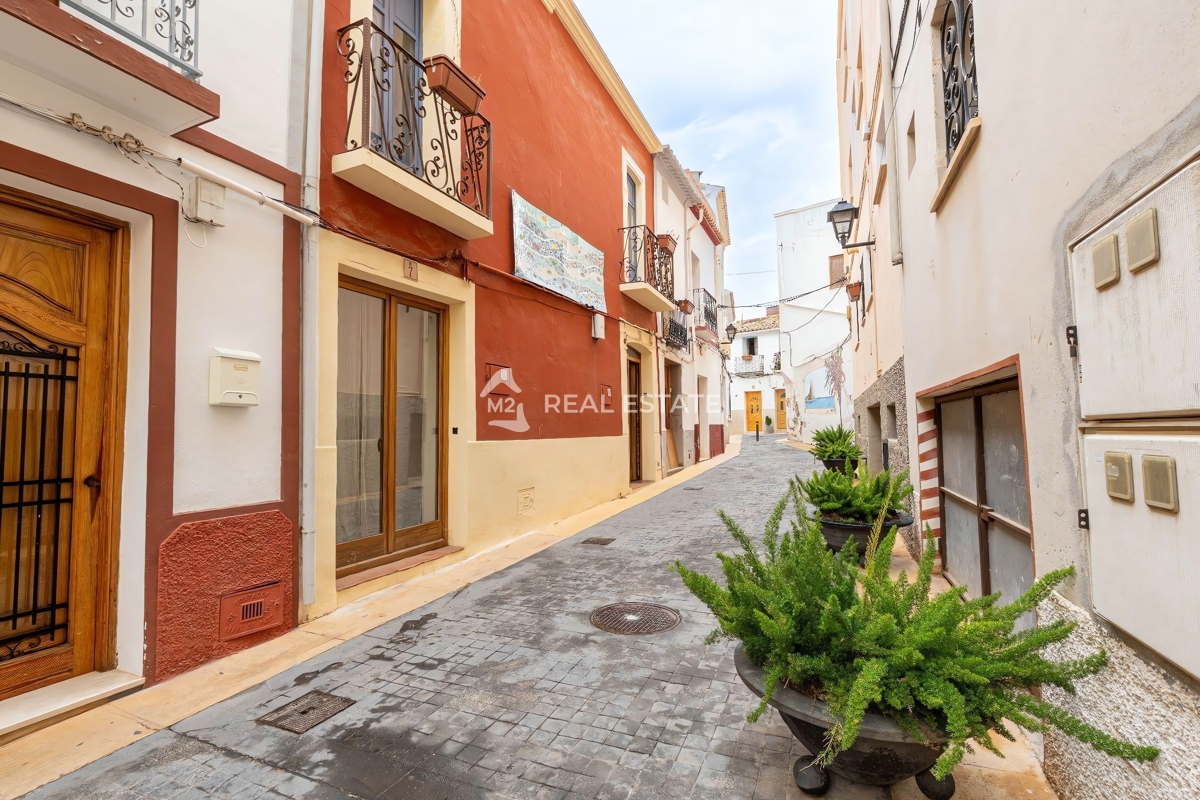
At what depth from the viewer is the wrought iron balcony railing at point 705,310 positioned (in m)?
15.7

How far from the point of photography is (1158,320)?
1466mm

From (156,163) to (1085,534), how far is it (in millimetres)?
4758

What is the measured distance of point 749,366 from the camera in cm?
3659

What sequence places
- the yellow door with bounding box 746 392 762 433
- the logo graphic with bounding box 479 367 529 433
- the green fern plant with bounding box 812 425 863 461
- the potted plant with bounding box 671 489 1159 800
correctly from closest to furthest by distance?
the potted plant with bounding box 671 489 1159 800 → the logo graphic with bounding box 479 367 529 433 → the green fern plant with bounding box 812 425 863 461 → the yellow door with bounding box 746 392 762 433

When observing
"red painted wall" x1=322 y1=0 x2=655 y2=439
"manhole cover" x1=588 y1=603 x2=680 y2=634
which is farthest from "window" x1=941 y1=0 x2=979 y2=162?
"red painted wall" x1=322 y1=0 x2=655 y2=439

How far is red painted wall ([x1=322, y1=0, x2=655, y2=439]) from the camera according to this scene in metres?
4.94

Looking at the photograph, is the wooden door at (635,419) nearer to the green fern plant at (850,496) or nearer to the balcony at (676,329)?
the balcony at (676,329)

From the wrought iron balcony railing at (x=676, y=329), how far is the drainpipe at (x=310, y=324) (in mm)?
8703

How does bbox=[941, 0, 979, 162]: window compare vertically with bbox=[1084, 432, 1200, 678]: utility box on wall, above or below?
above

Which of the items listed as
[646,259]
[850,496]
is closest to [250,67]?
[850,496]

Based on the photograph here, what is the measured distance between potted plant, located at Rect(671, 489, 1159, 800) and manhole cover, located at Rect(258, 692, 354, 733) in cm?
196

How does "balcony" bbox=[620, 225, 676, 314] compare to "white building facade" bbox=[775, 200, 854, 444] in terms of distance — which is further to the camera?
"white building facade" bbox=[775, 200, 854, 444]

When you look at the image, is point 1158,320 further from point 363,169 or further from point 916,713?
point 363,169

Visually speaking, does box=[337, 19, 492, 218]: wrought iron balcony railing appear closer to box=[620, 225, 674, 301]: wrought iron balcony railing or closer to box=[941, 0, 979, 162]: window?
box=[941, 0, 979, 162]: window
